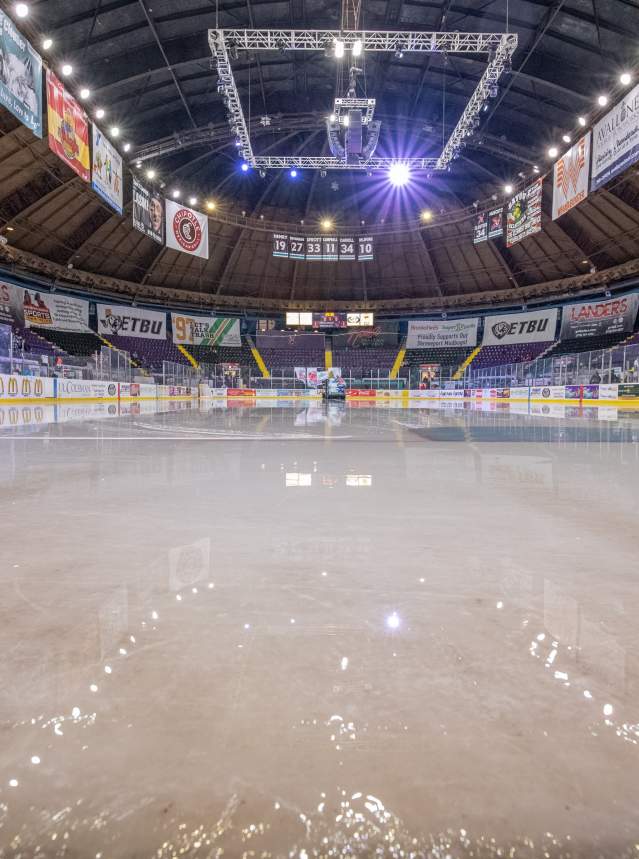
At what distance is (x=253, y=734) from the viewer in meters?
0.81

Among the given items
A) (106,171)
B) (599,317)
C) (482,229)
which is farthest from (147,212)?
(599,317)

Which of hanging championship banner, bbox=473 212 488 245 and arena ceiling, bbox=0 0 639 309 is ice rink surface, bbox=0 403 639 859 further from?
hanging championship banner, bbox=473 212 488 245

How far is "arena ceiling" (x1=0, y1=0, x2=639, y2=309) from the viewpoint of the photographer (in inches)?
687

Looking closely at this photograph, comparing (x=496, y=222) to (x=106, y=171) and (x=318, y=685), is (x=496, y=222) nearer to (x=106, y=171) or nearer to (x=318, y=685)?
(x=106, y=171)

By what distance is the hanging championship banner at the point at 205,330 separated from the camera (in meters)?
39.0

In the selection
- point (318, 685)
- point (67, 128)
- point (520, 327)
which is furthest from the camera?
point (520, 327)

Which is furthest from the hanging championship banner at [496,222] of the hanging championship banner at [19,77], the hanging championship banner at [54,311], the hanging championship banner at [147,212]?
the hanging championship banner at [54,311]

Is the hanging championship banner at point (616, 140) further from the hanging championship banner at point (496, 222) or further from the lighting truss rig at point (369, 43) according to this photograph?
the hanging championship banner at point (496, 222)

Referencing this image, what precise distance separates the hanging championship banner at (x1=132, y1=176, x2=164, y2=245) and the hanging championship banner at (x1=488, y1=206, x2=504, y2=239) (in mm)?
19285

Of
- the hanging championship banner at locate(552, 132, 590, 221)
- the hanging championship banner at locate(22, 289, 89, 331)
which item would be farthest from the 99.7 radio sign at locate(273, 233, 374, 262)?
the hanging championship banner at locate(22, 289, 89, 331)

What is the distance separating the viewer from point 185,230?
29234 mm

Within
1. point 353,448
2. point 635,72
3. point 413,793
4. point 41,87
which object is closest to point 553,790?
point 413,793

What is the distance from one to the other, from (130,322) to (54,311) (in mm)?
5703

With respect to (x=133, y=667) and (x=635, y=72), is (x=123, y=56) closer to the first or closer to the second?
(x=635, y=72)
